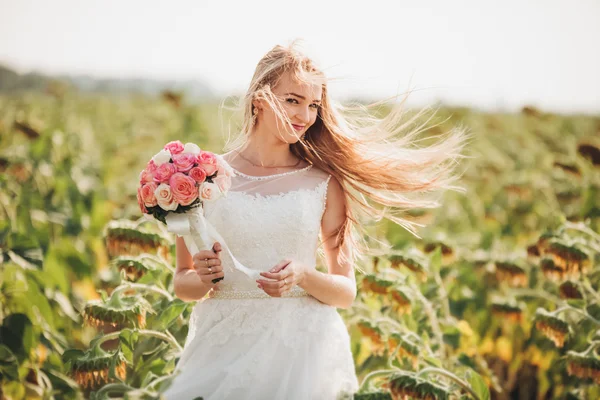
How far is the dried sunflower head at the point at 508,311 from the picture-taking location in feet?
12.2

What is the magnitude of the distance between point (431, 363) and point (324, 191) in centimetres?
83

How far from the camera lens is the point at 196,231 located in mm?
2182

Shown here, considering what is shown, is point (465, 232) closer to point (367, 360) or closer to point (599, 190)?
point (599, 190)

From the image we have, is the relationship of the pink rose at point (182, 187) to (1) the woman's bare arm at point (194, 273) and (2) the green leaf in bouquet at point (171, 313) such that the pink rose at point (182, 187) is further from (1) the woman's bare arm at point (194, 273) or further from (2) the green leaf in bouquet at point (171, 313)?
(2) the green leaf in bouquet at point (171, 313)

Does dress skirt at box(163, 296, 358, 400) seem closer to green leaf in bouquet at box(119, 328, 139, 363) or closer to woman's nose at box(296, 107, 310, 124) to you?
green leaf in bouquet at box(119, 328, 139, 363)

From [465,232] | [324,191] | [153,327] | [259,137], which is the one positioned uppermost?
[259,137]

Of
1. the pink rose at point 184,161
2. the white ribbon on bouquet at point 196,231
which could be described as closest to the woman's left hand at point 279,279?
the white ribbon on bouquet at point 196,231

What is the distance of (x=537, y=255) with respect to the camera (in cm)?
355

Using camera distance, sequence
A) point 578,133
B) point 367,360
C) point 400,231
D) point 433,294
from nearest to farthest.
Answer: point 367,360 → point 433,294 → point 400,231 → point 578,133

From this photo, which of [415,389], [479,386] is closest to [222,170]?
[415,389]

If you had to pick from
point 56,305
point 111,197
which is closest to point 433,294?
point 56,305

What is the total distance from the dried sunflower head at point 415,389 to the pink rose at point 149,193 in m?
0.97

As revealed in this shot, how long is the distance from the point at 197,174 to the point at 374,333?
122 centimetres

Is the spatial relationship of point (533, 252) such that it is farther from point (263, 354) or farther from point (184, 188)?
point (184, 188)
